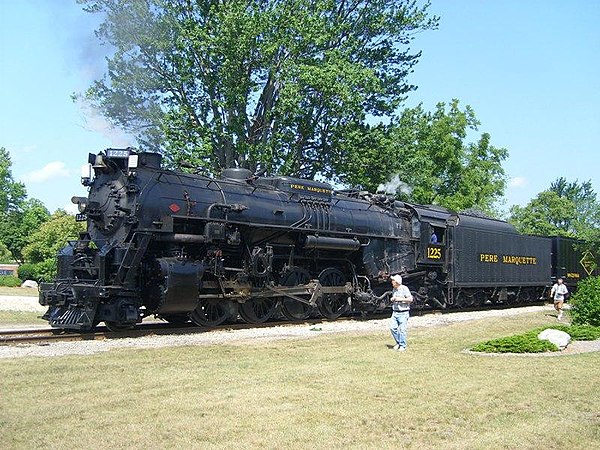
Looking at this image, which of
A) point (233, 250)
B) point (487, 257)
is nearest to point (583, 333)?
point (233, 250)

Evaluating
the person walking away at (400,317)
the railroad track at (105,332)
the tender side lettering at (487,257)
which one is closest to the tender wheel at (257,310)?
the railroad track at (105,332)

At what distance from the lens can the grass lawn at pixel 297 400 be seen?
6.71m

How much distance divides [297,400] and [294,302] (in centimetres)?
1049

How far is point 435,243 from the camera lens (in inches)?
922

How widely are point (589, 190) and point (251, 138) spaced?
9746 centimetres

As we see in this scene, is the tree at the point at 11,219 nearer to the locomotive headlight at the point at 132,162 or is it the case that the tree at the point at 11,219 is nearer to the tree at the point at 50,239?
the tree at the point at 50,239

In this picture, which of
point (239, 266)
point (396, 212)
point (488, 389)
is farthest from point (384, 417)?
point (396, 212)

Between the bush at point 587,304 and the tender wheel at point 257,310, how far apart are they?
8597 millimetres

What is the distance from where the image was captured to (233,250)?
17078mm

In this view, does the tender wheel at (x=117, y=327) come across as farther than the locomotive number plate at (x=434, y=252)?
No

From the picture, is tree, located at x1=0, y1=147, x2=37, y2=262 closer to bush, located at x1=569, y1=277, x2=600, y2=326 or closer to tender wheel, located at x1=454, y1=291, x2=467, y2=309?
tender wheel, located at x1=454, y1=291, x2=467, y2=309

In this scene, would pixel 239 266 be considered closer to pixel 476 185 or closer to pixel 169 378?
pixel 169 378

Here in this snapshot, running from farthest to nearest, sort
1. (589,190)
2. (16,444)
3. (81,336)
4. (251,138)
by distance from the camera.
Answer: (589,190)
(251,138)
(81,336)
(16,444)

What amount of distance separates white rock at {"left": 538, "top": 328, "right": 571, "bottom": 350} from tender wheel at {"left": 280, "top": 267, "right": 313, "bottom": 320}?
7153mm
